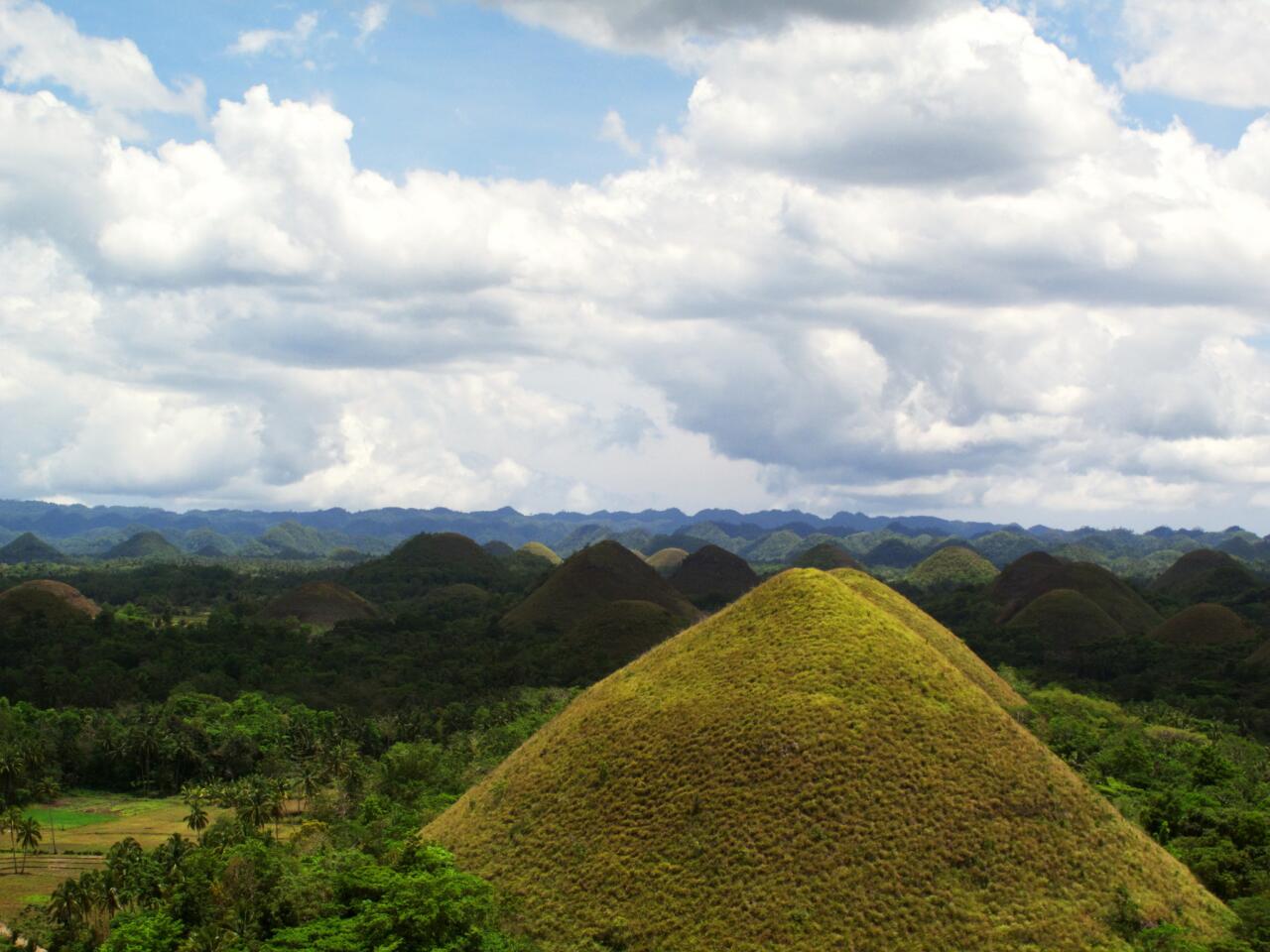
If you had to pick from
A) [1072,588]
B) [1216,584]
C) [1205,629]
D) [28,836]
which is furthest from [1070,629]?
[28,836]

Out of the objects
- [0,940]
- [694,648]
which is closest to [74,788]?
[0,940]

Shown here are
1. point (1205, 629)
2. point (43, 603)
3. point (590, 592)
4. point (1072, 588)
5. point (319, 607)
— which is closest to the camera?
point (1205, 629)

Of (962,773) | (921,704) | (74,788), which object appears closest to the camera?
(962,773)

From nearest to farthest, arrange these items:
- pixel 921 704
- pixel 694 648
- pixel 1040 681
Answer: pixel 921 704 → pixel 694 648 → pixel 1040 681

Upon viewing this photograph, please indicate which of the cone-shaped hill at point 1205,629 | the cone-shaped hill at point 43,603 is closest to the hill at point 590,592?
the cone-shaped hill at point 43,603

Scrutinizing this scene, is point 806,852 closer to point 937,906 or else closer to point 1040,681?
point 937,906

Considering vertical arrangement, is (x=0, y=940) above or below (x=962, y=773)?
below

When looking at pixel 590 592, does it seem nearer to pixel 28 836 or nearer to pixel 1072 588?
pixel 1072 588
